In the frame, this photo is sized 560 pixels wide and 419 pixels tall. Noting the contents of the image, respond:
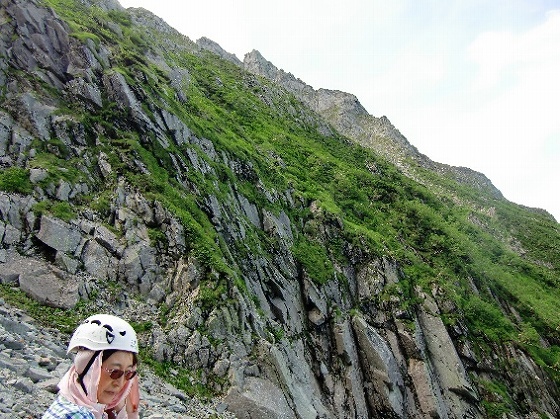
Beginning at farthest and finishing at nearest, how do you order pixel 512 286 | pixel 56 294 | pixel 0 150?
pixel 512 286 < pixel 0 150 < pixel 56 294

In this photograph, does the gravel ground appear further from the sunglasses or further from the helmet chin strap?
the helmet chin strap

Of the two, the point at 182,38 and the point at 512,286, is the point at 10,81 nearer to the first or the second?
the point at 512,286

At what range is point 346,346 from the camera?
2281 cm

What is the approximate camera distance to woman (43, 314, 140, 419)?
10.6 ft

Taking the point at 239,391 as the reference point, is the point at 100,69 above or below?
above

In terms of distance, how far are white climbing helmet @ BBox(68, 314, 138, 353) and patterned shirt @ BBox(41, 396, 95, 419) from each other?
47 centimetres

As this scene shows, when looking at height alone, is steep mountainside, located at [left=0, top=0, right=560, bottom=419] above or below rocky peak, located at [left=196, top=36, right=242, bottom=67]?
below

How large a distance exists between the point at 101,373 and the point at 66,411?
54 cm

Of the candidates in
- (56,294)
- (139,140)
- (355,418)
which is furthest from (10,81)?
(355,418)

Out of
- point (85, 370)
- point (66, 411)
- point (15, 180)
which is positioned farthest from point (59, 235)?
point (66, 411)

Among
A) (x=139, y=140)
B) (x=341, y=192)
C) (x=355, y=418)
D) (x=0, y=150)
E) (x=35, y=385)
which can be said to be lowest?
(x=355, y=418)

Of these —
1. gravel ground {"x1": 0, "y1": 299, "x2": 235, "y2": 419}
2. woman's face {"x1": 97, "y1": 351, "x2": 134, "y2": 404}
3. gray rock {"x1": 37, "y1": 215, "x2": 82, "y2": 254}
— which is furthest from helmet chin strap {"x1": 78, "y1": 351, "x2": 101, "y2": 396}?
gray rock {"x1": 37, "y1": 215, "x2": 82, "y2": 254}

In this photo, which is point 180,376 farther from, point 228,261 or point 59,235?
point 59,235

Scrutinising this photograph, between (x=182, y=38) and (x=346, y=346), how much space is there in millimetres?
72897
